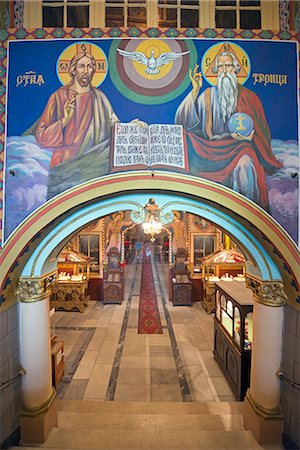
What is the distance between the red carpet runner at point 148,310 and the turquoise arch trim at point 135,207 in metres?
6.60

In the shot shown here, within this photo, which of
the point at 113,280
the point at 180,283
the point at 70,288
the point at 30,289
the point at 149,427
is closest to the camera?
the point at 30,289

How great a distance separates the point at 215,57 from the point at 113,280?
11.2 m

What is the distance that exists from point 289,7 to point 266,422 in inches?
270

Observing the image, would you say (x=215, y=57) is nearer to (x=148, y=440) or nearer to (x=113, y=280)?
(x=148, y=440)

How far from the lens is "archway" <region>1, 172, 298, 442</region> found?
4285mm

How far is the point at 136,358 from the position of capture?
8.37m

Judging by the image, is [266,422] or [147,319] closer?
[266,422]

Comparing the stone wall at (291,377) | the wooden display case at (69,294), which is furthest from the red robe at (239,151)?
the wooden display case at (69,294)

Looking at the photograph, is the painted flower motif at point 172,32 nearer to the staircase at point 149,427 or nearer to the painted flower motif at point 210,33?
the painted flower motif at point 210,33

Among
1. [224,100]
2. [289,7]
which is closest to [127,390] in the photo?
[224,100]

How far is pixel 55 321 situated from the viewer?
37.3 feet

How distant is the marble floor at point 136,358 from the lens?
267 inches

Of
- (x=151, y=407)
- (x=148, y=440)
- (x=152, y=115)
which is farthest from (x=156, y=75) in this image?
(x=151, y=407)

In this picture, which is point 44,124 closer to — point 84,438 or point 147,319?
point 84,438
